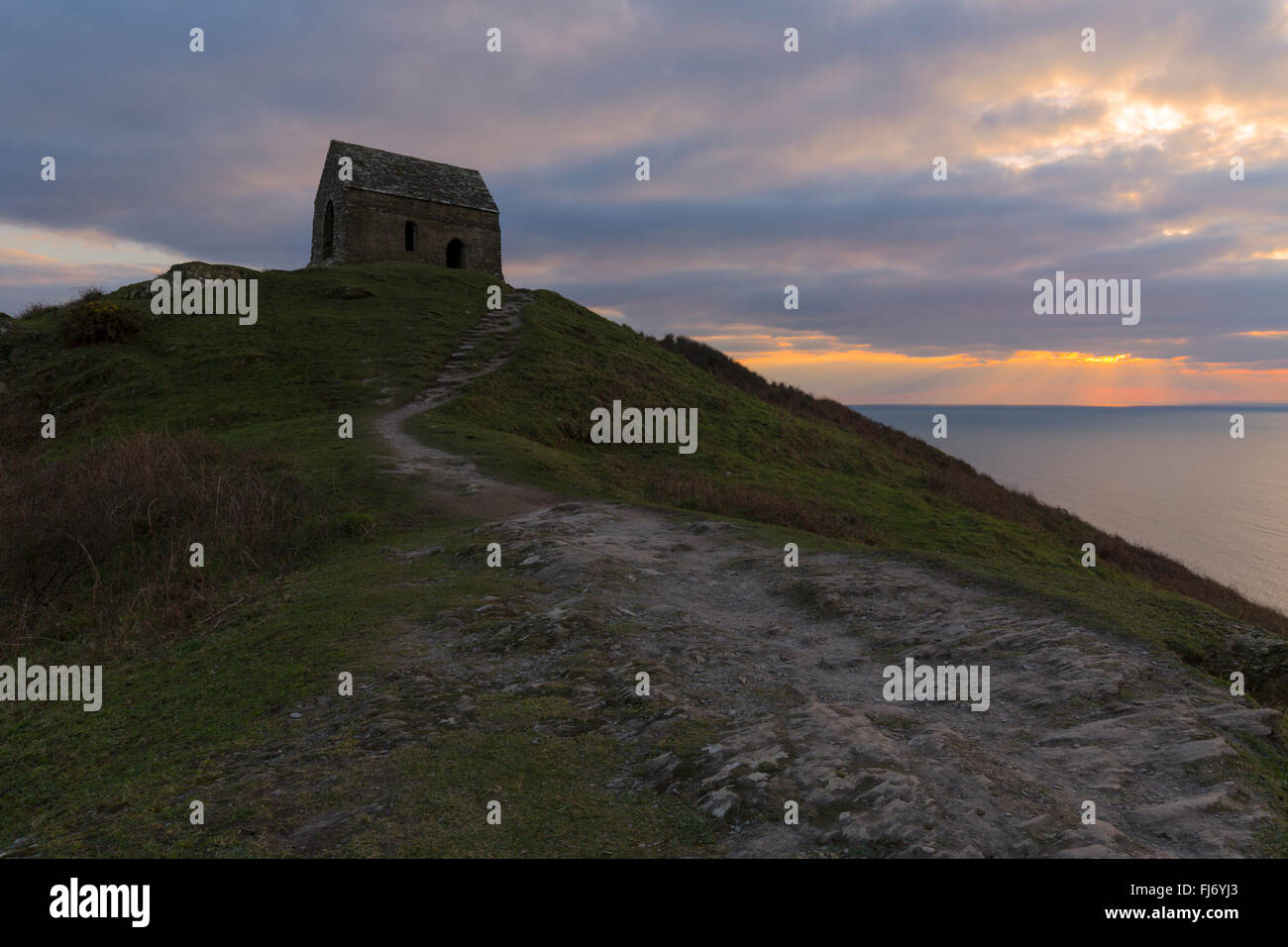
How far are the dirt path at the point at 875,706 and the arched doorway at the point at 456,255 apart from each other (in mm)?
39431

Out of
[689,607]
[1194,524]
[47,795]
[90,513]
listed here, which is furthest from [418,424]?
[1194,524]

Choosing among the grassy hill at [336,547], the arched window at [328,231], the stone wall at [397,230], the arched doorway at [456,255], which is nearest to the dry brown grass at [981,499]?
the grassy hill at [336,547]

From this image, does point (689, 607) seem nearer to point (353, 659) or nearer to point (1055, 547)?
point (353, 659)

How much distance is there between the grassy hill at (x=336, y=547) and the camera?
5445 millimetres

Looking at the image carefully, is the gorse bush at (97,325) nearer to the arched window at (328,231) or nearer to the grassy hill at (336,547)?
the grassy hill at (336,547)

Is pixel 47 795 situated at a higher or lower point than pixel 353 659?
lower

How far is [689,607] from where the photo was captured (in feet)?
34.0

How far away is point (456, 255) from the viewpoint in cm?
4856

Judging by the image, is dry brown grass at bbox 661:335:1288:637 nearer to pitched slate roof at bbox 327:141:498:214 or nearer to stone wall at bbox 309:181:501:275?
stone wall at bbox 309:181:501:275

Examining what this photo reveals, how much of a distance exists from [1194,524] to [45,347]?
62.5 meters

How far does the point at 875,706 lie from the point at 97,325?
113ft

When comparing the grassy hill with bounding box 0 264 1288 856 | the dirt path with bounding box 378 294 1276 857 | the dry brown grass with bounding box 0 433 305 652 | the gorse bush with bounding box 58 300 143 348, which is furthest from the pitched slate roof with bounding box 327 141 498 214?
the dirt path with bounding box 378 294 1276 857

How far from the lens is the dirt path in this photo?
4883 millimetres
